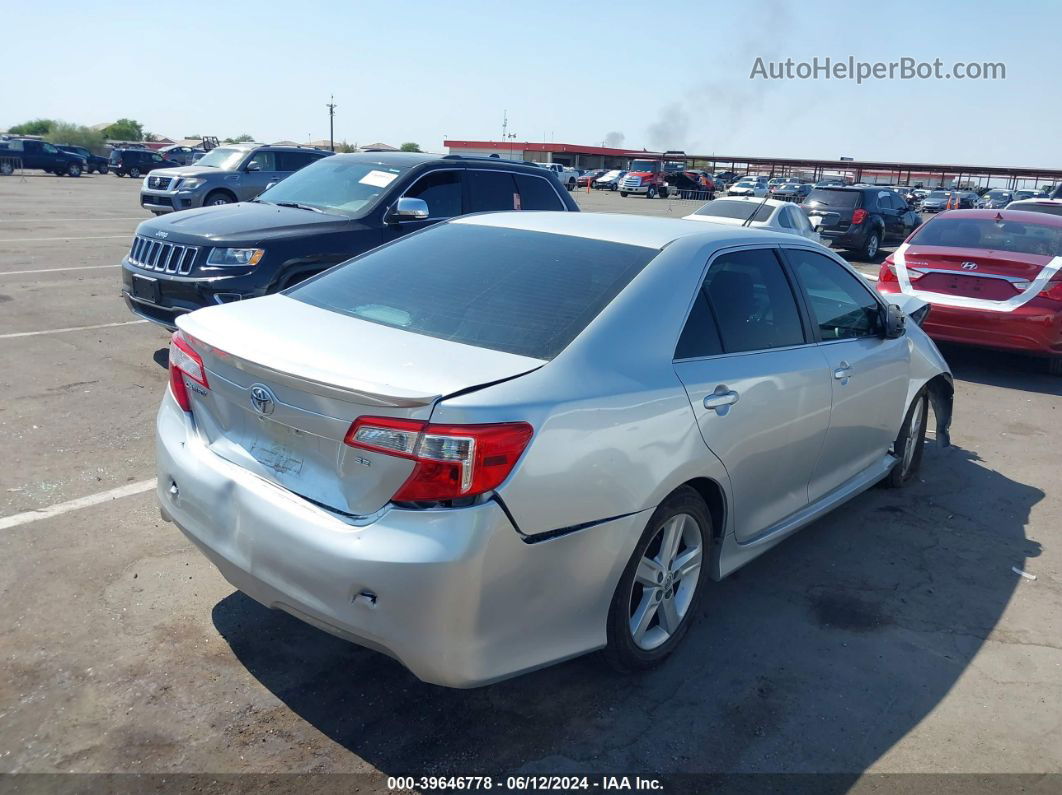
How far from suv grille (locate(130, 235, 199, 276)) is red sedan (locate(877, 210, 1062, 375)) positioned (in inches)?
259

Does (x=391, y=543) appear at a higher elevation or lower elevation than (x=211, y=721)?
higher

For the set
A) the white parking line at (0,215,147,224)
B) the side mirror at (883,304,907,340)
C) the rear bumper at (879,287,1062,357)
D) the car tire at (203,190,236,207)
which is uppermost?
the side mirror at (883,304,907,340)

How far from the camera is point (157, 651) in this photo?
11.0 feet

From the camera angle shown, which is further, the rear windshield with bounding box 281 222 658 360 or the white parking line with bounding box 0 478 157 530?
the white parking line with bounding box 0 478 157 530

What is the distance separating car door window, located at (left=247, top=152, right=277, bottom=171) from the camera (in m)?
19.2

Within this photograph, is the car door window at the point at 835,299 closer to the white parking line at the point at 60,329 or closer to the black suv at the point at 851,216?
the white parking line at the point at 60,329

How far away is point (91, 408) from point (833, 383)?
4.93 m

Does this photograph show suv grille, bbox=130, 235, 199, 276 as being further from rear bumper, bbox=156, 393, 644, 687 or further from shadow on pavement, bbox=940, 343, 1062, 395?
shadow on pavement, bbox=940, 343, 1062, 395

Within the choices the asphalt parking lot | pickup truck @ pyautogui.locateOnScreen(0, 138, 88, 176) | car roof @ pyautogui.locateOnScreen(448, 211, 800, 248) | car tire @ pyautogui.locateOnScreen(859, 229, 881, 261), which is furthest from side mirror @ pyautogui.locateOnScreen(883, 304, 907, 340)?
pickup truck @ pyautogui.locateOnScreen(0, 138, 88, 176)

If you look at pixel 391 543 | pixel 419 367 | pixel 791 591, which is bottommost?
pixel 791 591

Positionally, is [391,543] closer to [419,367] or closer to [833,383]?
[419,367]

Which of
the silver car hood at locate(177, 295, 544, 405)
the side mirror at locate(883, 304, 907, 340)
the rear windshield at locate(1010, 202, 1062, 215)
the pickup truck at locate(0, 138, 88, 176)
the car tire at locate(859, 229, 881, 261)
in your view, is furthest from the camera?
the pickup truck at locate(0, 138, 88, 176)

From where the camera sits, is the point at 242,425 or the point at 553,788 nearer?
the point at 553,788

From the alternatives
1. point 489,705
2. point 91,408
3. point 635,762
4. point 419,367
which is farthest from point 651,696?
point 91,408
